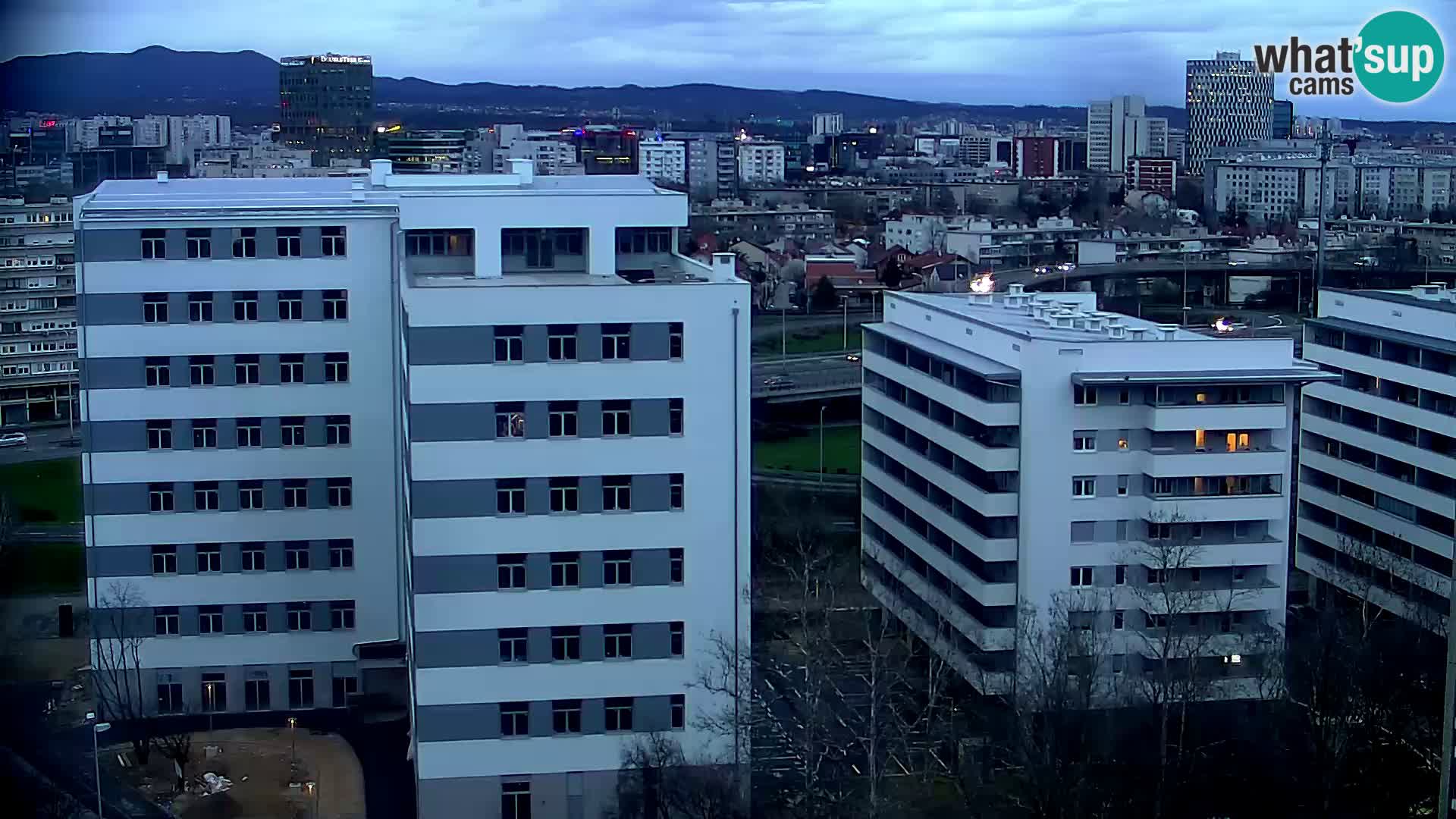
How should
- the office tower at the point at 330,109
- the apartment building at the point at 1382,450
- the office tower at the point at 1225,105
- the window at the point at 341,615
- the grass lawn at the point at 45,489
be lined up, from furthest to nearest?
the office tower at the point at 1225,105
the office tower at the point at 330,109
the grass lawn at the point at 45,489
the apartment building at the point at 1382,450
the window at the point at 341,615

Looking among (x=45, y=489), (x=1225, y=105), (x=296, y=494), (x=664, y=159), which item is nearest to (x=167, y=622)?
(x=296, y=494)

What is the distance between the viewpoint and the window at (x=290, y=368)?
5.22 metres

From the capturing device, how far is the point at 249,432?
17.0 feet

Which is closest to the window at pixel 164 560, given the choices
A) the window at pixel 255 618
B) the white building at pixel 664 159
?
the window at pixel 255 618

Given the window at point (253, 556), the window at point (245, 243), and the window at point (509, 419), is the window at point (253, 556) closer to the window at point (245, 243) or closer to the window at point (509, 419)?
the window at point (245, 243)

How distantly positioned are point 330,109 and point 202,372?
15378 millimetres

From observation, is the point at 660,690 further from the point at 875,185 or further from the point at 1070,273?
the point at 875,185

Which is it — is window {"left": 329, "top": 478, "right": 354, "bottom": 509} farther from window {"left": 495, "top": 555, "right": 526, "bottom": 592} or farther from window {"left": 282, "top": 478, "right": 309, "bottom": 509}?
window {"left": 495, "top": 555, "right": 526, "bottom": 592}

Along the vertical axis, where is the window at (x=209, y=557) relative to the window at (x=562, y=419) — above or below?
below

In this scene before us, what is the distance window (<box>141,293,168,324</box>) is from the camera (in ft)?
16.9

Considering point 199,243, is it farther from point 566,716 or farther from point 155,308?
point 566,716

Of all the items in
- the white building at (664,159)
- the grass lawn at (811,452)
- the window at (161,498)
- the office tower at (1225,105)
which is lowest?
the grass lawn at (811,452)

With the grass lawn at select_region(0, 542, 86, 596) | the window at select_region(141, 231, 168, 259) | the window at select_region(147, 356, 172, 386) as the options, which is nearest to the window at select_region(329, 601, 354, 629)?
the window at select_region(147, 356, 172, 386)

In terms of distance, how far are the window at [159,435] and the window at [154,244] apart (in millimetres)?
505
